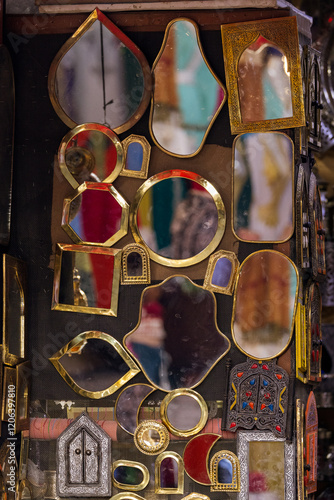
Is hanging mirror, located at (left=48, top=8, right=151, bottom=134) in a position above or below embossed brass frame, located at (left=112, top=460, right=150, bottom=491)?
above

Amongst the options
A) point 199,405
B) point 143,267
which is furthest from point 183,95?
point 199,405

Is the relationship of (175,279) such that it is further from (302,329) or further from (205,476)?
(205,476)

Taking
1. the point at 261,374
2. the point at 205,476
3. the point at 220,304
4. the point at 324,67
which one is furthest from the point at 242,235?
the point at 324,67

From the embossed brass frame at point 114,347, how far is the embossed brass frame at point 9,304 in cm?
15

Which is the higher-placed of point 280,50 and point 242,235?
point 280,50

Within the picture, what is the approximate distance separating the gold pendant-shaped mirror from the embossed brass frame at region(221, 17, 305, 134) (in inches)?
2.6

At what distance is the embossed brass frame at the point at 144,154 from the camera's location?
3449 mm

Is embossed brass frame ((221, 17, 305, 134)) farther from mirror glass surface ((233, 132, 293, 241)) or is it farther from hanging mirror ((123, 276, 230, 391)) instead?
hanging mirror ((123, 276, 230, 391))

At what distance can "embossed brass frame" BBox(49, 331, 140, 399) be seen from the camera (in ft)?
11.1

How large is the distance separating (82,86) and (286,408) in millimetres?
1569

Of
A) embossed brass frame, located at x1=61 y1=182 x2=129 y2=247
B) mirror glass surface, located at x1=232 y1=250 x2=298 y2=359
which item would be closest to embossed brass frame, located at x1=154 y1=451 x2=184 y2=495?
mirror glass surface, located at x1=232 y1=250 x2=298 y2=359

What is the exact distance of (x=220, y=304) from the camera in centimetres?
339

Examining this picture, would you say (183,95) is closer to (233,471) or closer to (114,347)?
(114,347)

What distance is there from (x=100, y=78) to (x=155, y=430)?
1.47 meters
